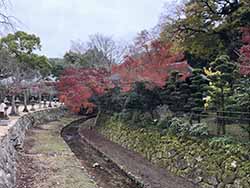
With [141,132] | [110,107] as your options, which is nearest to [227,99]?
[141,132]

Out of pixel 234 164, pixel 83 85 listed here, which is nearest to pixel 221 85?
pixel 234 164

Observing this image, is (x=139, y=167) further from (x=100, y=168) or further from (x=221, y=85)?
(x=221, y=85)

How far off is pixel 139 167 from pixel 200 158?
10.4 ft

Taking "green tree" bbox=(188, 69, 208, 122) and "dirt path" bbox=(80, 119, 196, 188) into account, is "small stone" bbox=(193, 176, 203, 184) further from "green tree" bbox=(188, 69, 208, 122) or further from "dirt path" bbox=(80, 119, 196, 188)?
"green tree" bbox=(188, 69, 208, 122)

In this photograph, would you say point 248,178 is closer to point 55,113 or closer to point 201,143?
point 201,143

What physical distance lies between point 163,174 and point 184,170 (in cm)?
92

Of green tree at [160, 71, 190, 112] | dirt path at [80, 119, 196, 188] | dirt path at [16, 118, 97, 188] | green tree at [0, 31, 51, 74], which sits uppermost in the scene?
green tree at [0, 31, 51, 74]

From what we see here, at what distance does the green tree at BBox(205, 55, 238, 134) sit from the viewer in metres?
12.5

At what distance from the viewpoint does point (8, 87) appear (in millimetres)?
27141

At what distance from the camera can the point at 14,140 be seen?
1489 cm

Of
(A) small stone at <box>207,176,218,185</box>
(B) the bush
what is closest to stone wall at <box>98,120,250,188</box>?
(A) small stone at <box>207,176,218,185</box>

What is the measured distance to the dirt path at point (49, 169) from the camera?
1014cm

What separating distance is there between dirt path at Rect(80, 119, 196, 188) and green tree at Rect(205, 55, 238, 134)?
8.10 ft

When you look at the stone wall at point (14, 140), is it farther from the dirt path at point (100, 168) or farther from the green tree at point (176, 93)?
the green tree at point (176, 93)
